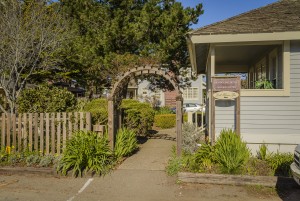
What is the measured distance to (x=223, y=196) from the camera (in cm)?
552

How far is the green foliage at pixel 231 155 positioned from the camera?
20.6ft

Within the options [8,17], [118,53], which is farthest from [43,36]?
[118,53]

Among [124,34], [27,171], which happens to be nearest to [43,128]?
[27,171]

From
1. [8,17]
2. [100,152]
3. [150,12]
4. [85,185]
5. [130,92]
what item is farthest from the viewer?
[130,92]

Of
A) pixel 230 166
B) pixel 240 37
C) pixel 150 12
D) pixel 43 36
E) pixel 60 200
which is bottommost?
pixel 60 200

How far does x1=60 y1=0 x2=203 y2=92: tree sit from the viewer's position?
16438 millimetres

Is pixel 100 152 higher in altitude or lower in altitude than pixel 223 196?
higher

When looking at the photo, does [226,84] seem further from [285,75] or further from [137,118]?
[137,118]

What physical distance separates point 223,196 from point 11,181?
15.5 feet

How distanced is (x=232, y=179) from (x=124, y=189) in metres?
2.34

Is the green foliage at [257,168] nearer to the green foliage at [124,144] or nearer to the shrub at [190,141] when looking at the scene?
the shrub at [190,141]

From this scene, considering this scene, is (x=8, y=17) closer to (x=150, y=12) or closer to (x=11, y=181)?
(x=11, y=181)

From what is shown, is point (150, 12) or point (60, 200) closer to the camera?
point (60, 200)

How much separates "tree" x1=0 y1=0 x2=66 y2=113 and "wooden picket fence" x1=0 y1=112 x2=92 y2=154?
2133 millimetres
